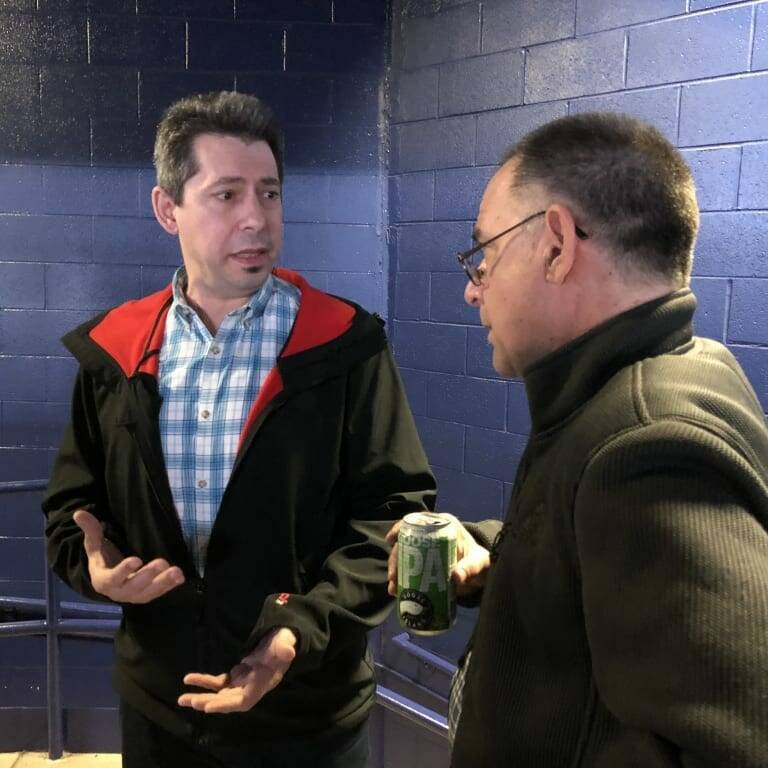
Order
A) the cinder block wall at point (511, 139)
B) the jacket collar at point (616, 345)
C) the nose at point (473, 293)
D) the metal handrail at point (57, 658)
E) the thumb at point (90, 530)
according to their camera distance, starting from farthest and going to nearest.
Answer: the metal handrail at point (57, 658) < the cinder block wall at point (511, 139) < the thumb at point (90, 530) < the nose at point (473, 293) < the jacket collar at point (616, 345)

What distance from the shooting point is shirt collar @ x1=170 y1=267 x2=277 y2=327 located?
1.52 meters

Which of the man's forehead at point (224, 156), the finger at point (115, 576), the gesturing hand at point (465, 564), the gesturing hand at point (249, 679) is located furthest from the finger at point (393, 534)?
the man's forehead at point (224, 156)

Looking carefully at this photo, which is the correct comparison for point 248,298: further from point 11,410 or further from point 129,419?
point 11,410

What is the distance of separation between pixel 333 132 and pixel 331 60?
0.89 feet

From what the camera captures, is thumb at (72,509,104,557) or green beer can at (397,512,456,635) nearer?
green beer can at (397,512,456,635)

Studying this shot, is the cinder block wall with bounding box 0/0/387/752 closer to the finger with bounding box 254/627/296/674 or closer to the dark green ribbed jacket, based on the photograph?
the finger with bounding box 254/627/296/674

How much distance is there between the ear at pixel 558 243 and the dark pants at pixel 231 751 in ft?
3.18

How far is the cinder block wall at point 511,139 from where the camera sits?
2.14 metres

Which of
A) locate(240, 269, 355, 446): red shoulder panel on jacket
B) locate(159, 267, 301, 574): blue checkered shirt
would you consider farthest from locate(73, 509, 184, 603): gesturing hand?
locate(240, 269, 355, 446): red shoulder panel on jacket

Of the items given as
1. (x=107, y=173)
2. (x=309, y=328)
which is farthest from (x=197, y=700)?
(x=107, y=173)

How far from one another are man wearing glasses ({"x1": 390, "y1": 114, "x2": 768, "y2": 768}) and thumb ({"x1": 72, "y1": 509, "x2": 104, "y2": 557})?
702 mm

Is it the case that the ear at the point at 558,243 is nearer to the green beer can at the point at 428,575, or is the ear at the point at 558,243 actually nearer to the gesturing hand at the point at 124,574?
the green beer can at the point at 428,575

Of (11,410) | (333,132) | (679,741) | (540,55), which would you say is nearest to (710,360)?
(679,741)

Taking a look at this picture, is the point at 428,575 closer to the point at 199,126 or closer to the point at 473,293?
the point at 473,293
